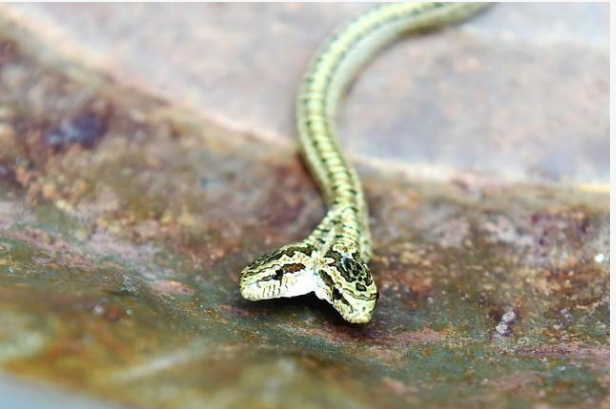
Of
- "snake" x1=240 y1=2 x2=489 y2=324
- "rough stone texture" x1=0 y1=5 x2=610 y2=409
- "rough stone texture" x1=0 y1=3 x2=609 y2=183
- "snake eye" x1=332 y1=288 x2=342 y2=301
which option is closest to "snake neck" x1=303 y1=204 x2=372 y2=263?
"snake" x1=240 y1=2 x2=489 y2=324

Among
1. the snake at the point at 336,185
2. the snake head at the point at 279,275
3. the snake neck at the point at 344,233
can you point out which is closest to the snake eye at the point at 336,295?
the snake at the point at 336,185

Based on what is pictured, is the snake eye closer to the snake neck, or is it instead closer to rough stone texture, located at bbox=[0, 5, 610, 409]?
rough stone texture, located at bbox=[0, 5, 610, 409]

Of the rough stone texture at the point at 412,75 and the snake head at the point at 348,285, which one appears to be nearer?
the snake head at the point at 348,285

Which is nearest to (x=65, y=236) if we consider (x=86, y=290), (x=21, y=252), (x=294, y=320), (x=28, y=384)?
(x=21, y=252)

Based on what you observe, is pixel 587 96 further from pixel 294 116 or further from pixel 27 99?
pixel 27 99

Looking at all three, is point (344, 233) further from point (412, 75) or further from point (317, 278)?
point (412, 75)

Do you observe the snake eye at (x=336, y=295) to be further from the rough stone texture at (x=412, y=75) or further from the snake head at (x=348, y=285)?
the rough stone texture at (x=412, y=75)

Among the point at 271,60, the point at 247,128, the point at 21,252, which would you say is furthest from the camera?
the point at 271,60
